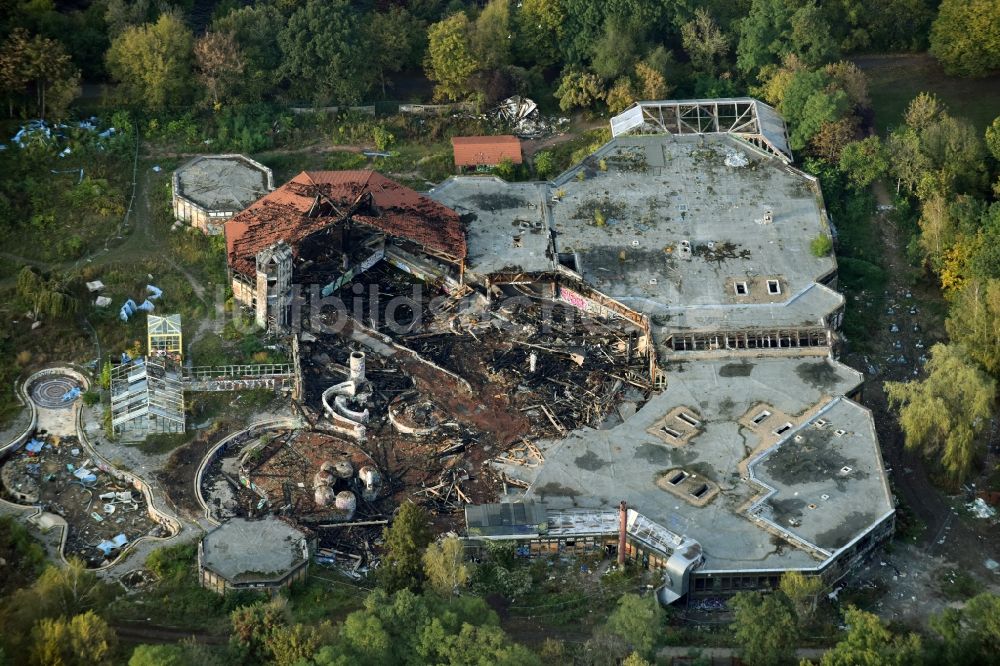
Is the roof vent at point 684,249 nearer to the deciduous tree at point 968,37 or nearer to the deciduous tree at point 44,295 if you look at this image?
the deciduous tree at point 968,37

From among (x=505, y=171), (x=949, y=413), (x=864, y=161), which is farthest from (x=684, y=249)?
(x=949, y=413)

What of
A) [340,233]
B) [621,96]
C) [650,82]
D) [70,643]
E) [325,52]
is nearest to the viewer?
[70,643]

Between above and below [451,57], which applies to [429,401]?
below

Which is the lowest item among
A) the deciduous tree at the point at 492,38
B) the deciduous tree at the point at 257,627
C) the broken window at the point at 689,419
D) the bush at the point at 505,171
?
the broken window at the point at 689,419

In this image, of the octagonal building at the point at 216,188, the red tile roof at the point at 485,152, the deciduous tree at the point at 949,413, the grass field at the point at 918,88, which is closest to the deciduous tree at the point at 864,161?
the grass field at the point at 918,88

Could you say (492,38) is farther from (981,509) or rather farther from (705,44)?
(981,509)

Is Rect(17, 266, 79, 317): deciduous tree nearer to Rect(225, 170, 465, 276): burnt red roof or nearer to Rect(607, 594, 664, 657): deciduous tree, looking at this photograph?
Rect(225, 170, 465, 276): burnt red roof
